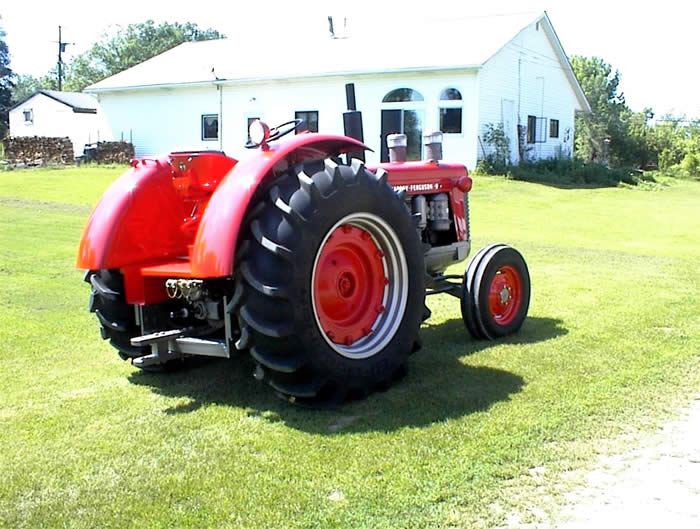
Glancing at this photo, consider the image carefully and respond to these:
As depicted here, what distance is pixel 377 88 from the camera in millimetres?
27000

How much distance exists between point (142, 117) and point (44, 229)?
1994 centimetres

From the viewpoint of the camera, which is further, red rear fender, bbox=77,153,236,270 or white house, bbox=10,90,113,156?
white house, bbox=10,90,113,156

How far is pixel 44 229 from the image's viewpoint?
44.8 ft

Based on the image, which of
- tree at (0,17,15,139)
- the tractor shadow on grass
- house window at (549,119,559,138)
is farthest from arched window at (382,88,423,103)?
tree at (0,17,15,139)

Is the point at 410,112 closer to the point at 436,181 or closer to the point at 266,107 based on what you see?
the point at 266,107

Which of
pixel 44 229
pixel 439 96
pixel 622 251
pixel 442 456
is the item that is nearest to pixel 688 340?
pixel 442 456

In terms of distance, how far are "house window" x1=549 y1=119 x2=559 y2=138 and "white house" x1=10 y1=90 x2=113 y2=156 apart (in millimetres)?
23449

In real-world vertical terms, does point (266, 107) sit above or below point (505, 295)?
above

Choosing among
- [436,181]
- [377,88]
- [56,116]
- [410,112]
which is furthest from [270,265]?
[56,116]

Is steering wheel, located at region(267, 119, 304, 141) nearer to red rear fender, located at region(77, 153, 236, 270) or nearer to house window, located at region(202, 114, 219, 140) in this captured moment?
red rear fender, located at region(77, 153, 236, 270)

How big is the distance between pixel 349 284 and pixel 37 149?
3253cm

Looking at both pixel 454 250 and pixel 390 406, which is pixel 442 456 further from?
pixel 454 250

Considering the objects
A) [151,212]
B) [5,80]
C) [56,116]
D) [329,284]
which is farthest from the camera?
[5,80]

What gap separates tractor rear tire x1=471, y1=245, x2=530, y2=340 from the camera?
6230 millimetres
